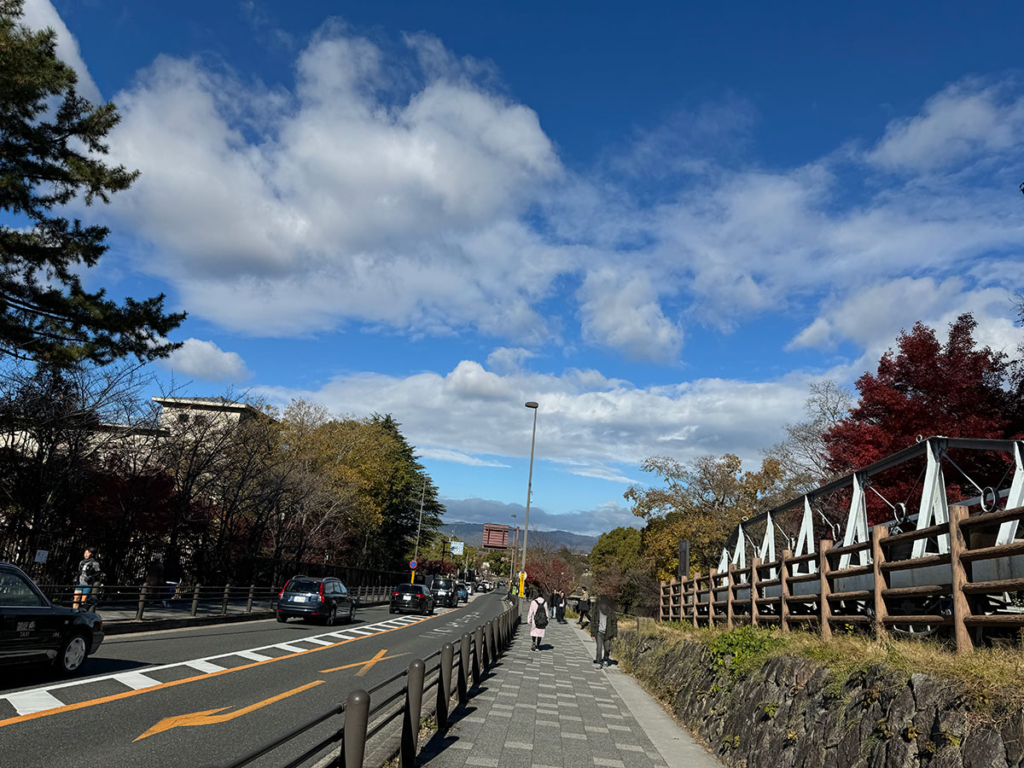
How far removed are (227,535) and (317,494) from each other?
5.89 m

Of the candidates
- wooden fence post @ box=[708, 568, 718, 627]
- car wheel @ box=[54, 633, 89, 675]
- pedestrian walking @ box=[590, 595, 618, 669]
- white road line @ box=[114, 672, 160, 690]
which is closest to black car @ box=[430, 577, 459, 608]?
pedestrian walking @ box=[590, 595, 618, 669]

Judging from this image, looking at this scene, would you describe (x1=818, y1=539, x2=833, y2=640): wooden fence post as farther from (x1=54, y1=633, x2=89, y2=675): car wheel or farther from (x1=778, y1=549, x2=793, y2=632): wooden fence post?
(x1=54, y1=633, x2=89, y2=675): car wheel

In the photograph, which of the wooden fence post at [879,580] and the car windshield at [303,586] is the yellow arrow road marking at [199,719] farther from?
the car windshield at [303,586]

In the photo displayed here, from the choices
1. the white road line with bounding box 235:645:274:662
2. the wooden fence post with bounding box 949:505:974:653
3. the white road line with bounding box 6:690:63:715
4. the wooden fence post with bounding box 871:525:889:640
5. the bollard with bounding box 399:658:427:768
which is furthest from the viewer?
the white road line with bounding box 235:645:274:662

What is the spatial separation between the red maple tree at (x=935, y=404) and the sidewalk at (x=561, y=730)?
7967mm

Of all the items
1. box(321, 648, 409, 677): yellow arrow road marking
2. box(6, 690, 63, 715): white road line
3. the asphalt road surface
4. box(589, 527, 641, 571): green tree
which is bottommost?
box(321, 648, 409, 677): yellow arrow road marking

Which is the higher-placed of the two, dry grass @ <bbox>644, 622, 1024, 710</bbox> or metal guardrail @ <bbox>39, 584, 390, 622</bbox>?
dry grass @ <bbox>644, 622, 1024, 710</bbox>

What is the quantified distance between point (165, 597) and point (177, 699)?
16382 mm

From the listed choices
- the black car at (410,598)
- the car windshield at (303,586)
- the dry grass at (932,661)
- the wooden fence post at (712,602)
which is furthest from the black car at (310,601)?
the dry grass at (932,661)

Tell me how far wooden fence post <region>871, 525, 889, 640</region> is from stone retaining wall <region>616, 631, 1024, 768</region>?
81cm

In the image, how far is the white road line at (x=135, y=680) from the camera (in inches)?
372

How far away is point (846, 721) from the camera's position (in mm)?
5707

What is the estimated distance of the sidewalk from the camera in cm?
728

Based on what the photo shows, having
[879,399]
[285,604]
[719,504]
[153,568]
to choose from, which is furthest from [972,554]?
[719,504]
